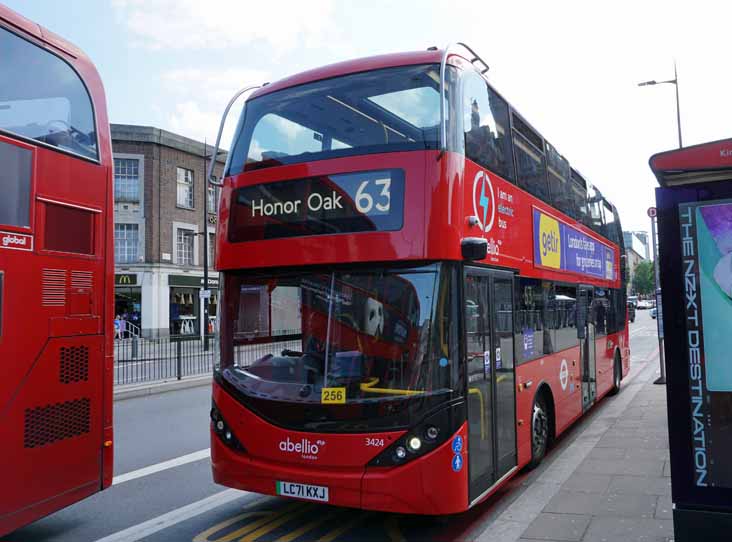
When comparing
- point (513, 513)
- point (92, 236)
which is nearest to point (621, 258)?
point (513, 513)

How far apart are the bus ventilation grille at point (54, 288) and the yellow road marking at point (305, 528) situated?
8.72ft

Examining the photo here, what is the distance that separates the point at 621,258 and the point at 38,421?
526 inches

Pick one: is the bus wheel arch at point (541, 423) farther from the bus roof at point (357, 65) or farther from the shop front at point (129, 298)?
the shop front at point (129, 298)

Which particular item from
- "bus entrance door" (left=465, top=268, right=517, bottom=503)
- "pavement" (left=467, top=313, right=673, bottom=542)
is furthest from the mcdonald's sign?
"bus entrance door" (left=465, top=268, right=517, bottom=503)

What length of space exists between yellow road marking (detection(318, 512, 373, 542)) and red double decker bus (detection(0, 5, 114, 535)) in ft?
6.56

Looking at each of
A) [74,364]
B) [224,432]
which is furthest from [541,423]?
[74,364]

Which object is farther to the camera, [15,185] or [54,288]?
[54,288]

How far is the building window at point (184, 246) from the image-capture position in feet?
122

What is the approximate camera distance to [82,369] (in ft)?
17.4

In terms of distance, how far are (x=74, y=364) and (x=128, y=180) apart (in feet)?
108

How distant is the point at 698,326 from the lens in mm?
3934

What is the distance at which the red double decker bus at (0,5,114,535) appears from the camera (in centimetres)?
459

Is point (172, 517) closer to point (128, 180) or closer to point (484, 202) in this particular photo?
point (484, 202)

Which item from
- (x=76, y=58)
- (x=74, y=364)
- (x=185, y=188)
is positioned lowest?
(x=74, y=364)
